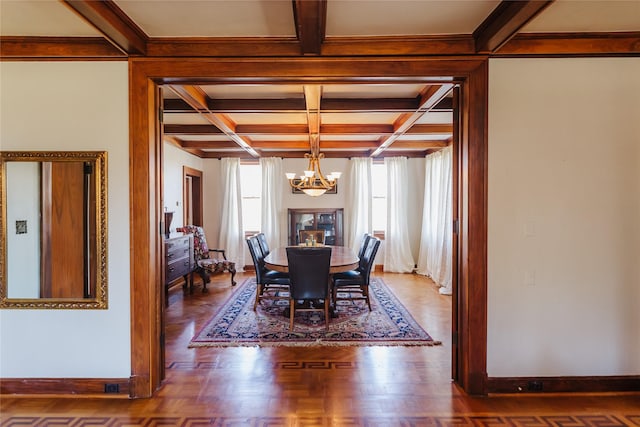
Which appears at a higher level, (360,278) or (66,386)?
(360,278)

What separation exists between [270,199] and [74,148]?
4.56 meters

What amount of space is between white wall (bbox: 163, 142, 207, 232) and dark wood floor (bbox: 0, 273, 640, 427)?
9.90 ft

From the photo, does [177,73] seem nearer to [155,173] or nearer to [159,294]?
[155,173]

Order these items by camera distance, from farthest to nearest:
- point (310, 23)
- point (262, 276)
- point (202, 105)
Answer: point (262, 276)
point (202, 105)
point (310, 23)

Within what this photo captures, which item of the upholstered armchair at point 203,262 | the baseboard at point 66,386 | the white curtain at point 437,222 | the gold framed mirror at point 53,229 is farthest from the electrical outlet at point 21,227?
the white curtain at point 437,222

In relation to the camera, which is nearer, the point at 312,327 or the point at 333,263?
the point at 312,327

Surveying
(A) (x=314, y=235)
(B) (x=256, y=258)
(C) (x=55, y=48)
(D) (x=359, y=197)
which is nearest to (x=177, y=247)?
(B) (x=256, y=258)

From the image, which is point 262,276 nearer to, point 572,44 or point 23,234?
point 23,234

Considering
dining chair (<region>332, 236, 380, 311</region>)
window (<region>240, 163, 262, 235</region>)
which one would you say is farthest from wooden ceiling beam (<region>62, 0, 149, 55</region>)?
window (<region>240, 163, 262, 235</region>)

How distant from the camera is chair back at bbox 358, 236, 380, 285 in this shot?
4.14 m

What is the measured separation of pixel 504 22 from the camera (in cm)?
197

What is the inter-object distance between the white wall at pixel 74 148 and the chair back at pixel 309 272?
5.10 ft

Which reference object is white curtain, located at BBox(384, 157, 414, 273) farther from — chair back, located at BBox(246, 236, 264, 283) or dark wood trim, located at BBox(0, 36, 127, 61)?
dark wood trim, located at BBox(0, 36, 127, 61)

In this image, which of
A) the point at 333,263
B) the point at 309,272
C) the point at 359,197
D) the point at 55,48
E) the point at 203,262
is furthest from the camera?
the point at 359,197
